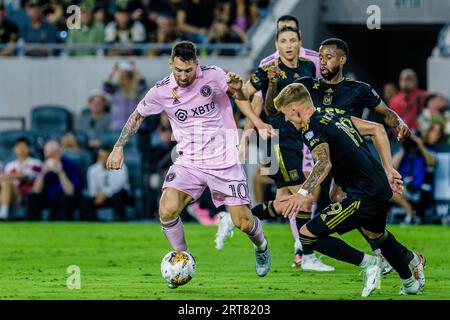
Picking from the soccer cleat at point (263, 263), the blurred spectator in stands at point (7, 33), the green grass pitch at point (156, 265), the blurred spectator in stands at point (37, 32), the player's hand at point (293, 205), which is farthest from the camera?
the blurred spectator in stands at point (7, 33)

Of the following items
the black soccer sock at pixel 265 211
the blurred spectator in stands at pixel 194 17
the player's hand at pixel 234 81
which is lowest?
the black soccer sock at pixel 265 211

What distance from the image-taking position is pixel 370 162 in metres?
12.4

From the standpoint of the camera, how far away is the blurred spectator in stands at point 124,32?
2612 cm

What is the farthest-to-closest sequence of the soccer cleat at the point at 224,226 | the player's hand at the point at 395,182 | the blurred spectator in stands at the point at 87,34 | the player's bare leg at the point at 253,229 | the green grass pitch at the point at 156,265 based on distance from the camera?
1. the blurred spectator in stands at the point at 87,34
2. the soccer cleat at the point at 224,226
3. the player's bare leg at the point at 253,229
4. the green grass pitch at the point at 156,265
5. the player's hand at the point at 395,182

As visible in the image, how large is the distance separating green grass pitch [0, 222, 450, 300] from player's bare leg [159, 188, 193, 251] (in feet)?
1.66

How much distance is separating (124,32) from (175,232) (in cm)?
1319

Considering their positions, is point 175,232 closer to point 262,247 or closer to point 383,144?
point 262,247

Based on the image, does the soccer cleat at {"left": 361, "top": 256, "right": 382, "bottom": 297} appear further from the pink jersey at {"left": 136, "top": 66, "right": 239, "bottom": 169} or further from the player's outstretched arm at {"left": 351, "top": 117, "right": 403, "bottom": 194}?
the pink jersey at {"left": 136, "top": 66, "right": 239, "bottom": 169}

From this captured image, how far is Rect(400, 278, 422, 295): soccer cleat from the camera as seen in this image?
12664 mm

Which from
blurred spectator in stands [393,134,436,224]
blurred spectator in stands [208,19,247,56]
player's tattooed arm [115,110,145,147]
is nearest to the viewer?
player's tattooed arm [115,110,145,147]

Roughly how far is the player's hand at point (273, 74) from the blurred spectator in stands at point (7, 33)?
41.1ft

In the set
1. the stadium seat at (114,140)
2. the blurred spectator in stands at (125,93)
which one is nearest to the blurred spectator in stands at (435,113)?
the stadium seat at (114,140)

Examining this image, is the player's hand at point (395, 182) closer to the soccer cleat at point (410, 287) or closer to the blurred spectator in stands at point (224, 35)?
the soccer cleat at point (410, 287)

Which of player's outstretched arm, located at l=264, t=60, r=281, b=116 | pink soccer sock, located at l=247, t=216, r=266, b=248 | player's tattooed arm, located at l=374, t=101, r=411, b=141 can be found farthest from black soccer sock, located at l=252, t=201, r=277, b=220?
player's tattooed arm, located at l=374, t=101, r=411, b=141
